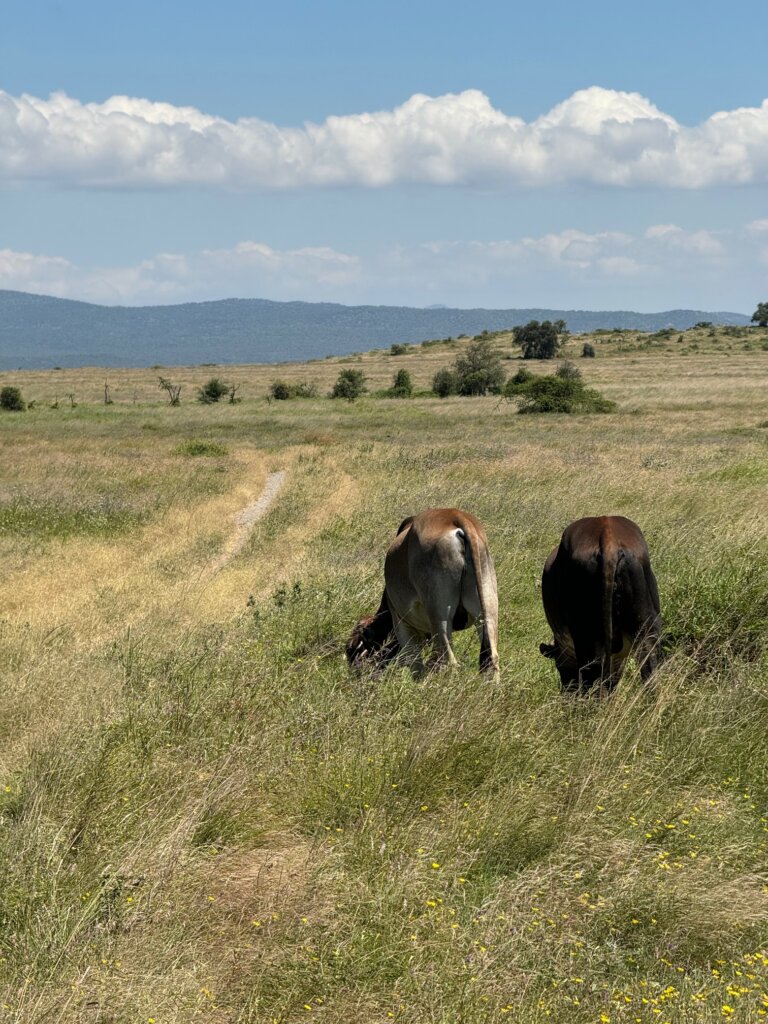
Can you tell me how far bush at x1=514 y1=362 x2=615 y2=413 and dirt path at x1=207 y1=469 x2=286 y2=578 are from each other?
1014 inches

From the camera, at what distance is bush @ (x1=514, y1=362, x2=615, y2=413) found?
175 feet

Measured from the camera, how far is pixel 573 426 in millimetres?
43438

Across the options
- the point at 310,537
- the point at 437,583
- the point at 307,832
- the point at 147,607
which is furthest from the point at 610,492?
the point at 307,832

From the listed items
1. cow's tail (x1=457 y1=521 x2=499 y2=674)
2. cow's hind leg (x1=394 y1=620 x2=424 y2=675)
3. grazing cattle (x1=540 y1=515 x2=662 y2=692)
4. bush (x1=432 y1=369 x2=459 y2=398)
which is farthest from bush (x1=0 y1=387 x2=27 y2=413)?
grazing cattle (x1=540 y1=515 x2=662 y2=692)

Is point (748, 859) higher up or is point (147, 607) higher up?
point (748, 859)

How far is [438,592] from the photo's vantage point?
820 centimetres

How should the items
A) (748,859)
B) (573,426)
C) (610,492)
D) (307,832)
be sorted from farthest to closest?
(573,426)
(610,492)
(307,832)
(748,859)

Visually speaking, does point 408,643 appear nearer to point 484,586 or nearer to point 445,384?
point 484,586

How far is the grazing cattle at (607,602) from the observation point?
22.2 ft

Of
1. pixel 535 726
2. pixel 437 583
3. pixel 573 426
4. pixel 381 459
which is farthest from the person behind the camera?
pixel 573 426

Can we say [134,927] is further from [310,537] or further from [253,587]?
[310,537]

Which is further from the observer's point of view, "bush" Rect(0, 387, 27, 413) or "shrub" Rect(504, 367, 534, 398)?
"bush" Rect(0, 387, 27, 413)

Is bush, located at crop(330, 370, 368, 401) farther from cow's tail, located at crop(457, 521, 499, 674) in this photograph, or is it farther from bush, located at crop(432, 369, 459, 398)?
cow's tail, located at crop(457, 521, 499, 674)

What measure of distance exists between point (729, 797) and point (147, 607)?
9581 mm
